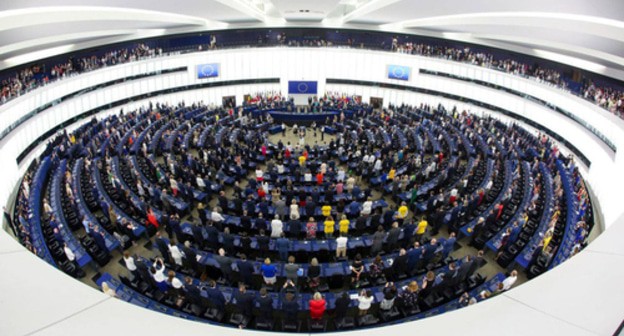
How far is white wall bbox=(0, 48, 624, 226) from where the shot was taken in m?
17.2

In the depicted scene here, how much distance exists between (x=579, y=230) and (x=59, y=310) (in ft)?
47.1

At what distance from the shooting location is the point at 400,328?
2.30 metres

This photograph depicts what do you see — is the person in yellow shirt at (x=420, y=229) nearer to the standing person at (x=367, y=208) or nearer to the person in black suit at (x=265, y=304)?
the standing person at (x=367, y=208)

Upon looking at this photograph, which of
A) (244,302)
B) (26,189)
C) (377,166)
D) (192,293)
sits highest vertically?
(377,166)

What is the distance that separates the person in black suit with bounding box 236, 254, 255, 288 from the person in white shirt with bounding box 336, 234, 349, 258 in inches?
106

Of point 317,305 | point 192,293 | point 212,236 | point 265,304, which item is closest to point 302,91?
point 212,236

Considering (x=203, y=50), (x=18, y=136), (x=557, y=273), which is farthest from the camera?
(x=203, y=50)

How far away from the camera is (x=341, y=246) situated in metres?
10.7

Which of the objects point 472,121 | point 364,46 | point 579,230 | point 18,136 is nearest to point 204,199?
point 18,136

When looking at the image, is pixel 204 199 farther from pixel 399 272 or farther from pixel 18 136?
pixel 18 136

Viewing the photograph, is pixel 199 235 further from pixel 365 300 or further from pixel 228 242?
pixel 365 300

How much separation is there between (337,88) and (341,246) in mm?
26290

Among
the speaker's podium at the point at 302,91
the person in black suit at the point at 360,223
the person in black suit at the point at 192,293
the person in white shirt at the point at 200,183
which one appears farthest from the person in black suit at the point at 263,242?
the speaker's podium at the point at 302,91

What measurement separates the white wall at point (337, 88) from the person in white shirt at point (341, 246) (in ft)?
32.6
